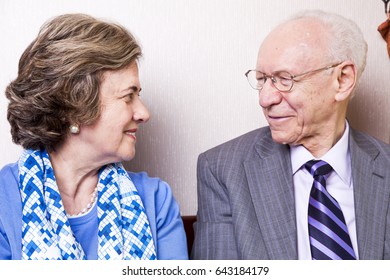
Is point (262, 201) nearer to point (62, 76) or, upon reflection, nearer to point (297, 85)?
point (297, 85)

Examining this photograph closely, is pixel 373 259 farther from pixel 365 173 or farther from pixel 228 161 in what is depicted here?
pixel 228 161

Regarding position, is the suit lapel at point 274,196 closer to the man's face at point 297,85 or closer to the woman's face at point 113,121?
the man's face at point 297,85

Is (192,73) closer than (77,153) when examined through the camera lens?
No

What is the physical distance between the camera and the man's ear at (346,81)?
1.76 m

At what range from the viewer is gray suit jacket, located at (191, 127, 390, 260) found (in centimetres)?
166

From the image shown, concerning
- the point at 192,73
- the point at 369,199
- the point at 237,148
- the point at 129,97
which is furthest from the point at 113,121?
the point at 369,199

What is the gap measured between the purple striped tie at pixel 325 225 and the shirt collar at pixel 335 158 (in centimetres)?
4

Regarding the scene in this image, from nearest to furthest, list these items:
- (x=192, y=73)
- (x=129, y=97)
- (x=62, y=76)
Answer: (x=62, y=76) → (x=129, y=97) → (x=192, y=73)

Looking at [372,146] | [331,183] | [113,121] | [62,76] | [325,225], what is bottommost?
[325,225]

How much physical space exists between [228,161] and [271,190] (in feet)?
0.53

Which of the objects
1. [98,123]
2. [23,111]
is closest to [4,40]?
[23,111]

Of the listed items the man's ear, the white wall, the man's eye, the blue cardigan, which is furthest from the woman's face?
the man's ear

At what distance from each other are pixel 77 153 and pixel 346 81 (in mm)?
832

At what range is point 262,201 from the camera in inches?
67.0
